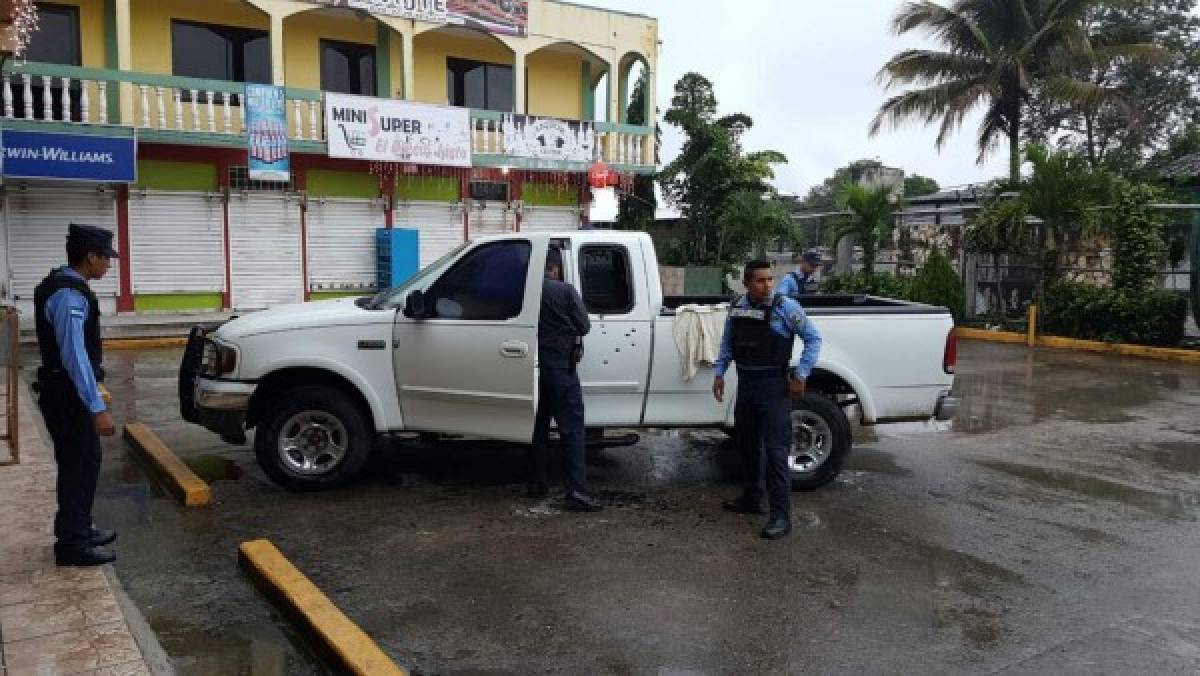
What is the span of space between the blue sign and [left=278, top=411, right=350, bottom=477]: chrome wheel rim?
11.5 metres

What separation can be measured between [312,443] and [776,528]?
319cm

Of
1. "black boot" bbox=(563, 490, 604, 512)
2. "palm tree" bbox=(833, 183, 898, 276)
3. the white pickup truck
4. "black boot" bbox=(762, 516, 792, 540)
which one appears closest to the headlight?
the white pickup truck

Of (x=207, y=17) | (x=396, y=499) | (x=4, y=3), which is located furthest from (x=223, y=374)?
(x=207, y=17)

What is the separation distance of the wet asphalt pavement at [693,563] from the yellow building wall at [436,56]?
13.6 meters

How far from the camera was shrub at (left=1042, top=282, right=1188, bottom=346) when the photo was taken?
49.6ft

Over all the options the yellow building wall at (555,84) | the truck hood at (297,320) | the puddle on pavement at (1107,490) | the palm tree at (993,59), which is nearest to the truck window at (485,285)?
the truck hood at (297,320)

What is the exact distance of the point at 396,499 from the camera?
632 centimetres

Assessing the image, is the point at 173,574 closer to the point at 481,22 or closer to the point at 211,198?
the point at 211,198

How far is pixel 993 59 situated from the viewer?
81.7ft

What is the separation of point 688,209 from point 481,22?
642 centimetres

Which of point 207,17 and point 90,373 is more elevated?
point 207,17

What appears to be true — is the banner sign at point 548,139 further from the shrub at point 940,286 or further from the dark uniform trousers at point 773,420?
the dark uniform trousers at point 773,420

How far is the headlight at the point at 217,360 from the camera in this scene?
20.3ft

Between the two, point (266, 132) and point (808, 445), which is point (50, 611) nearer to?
point (808, 445)
